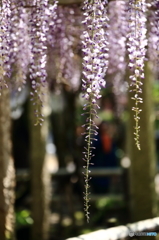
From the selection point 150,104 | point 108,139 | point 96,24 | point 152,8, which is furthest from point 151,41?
point 108,139

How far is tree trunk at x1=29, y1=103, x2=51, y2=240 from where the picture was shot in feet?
17.6

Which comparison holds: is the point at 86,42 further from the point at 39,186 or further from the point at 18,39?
the point at 39,186

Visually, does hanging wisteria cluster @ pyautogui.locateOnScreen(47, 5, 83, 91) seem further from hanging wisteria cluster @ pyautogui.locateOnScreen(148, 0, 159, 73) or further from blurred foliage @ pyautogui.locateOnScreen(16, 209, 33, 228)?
blurred foliage @ pyautogui.locateOnScreen(16, 209, 33, 228)

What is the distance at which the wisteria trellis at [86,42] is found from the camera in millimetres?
2943

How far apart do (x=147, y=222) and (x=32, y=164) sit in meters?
2.28

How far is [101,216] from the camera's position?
654 centimetres

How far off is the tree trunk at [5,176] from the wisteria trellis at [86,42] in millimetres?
306

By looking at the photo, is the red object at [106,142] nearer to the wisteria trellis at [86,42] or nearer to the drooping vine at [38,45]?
the wisteria trellis at [86,42]

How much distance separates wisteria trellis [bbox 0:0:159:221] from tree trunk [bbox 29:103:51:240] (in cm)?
97

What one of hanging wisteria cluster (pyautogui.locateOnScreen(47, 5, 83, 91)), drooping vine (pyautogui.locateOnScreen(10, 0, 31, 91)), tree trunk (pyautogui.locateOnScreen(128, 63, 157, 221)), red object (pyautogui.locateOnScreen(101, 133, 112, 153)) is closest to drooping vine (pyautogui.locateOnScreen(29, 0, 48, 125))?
drooping vine (pyautogui.locateOnScreen(10, 0, 31, 91))

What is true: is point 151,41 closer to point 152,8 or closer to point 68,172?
point 152,8

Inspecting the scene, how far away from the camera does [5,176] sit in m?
4.20

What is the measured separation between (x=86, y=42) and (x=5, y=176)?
1.77m

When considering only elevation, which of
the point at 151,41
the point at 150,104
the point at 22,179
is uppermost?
the point at 151,41
